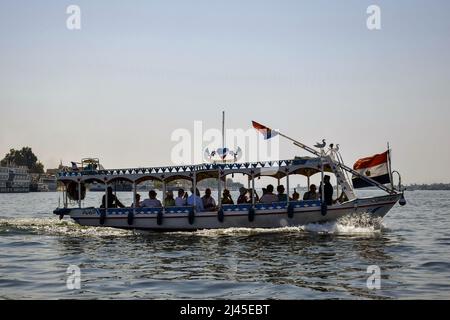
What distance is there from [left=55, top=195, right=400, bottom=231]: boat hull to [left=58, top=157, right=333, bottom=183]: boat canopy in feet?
5.57

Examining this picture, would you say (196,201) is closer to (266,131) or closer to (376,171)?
(266,131)

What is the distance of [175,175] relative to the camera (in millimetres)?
29375

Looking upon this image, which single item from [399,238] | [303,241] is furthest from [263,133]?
[399,238]

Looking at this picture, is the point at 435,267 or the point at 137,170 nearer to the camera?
the point at 435,267

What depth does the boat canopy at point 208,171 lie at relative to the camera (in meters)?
27.8

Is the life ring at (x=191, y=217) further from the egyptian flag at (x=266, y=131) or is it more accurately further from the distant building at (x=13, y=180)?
the distant building at (x=13, y=180)

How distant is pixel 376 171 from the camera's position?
92.3ft

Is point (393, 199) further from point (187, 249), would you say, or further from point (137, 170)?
point (137, 170)

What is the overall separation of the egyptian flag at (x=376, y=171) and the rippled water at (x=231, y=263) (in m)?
1.91

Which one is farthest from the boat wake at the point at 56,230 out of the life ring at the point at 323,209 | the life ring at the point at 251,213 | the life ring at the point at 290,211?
the life ring at the point at 323,209

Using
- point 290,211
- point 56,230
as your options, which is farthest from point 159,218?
point 56,230

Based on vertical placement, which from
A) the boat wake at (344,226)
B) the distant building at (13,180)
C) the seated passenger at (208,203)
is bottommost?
the boat wake at (344,226)
